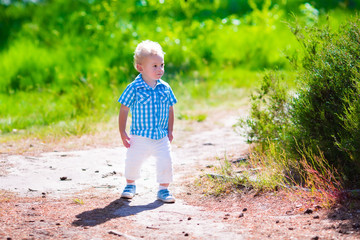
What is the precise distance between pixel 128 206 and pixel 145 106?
38.5 inches

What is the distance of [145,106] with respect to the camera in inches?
193

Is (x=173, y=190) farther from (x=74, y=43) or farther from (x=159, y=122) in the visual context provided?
(x=74, y=43)

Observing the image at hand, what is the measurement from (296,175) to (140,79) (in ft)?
6.20

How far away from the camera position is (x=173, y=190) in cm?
532

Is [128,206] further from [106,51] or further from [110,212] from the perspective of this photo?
[106,51]

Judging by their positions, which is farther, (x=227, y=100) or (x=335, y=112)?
(x=227, y=100)

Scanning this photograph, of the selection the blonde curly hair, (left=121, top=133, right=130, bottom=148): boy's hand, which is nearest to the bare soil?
(left=121, top=133, right=130, bottom=148): boy's hand

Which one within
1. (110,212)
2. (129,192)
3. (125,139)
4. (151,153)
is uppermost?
(125,139)

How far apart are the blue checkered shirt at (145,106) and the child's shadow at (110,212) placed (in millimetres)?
675

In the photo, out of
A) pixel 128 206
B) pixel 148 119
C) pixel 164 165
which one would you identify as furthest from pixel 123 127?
pixel 128 206

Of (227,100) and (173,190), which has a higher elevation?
(227,100)

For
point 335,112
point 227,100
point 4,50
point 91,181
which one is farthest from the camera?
point 4,50

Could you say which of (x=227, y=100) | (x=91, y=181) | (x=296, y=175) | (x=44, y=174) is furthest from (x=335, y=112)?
(x=227, y=100)

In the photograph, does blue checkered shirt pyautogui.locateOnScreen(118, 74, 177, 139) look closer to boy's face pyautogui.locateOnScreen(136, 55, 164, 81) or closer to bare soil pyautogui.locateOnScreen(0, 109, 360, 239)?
boy's face pyautogui.locateOnScreen(136, 55, 164, 81)
